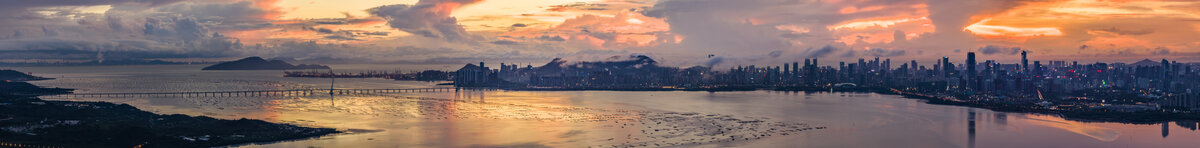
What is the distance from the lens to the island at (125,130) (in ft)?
85.7

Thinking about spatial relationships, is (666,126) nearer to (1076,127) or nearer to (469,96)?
(1076,127)

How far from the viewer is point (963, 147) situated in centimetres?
3017

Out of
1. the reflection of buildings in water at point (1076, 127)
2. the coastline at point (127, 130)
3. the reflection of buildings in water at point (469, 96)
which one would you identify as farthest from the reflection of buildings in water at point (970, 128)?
the reflection of buildings in water at point (469, 96)

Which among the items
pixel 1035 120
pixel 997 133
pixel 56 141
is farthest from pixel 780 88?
pixel 56 141

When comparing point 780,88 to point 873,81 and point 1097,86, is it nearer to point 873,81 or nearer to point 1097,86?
point 873,81

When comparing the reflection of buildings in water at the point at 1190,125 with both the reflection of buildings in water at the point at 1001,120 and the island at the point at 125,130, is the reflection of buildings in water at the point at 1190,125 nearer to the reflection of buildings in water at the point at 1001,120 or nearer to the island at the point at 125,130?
the reflection of buildings in water at the point at 1001,120

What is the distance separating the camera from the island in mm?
26109

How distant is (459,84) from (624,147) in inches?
2586

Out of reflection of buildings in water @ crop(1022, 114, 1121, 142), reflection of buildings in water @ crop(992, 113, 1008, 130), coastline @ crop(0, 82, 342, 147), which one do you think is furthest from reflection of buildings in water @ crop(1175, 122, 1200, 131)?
coastline @ crop(0, 82, 342, 147)

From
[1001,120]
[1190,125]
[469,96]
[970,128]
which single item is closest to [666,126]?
[970,128]

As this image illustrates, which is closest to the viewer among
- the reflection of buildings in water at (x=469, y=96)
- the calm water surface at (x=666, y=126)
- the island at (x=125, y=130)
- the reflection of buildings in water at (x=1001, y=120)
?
the island at (x=125, y=130)

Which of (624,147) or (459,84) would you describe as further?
(459,84)

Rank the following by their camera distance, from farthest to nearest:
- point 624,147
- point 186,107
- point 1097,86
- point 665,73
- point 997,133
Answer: point 665,73, point 1097,86, point 186,107, point 997,133, point 624,147

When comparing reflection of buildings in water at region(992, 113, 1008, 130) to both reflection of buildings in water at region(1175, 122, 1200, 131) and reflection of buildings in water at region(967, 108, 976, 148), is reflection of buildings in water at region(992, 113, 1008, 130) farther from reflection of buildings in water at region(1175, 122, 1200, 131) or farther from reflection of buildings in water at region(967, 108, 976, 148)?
reflection of buildings in water at region(1175, 122, 1200, 131)
